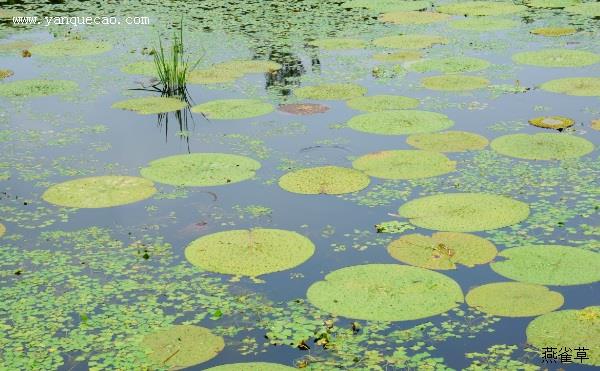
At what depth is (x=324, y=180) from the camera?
5.61m

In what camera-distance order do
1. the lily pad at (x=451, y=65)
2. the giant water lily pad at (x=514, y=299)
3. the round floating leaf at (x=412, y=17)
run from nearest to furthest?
the giant water lily pad at (x=514, y=299) < the lily pad at (x=451, y=65) < the round floating leaf at (x=412, y=17)

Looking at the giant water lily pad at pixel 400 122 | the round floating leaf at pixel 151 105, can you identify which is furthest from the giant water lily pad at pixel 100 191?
the giant water lily pad at pixel 400 122

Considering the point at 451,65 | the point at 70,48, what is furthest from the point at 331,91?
the point at 70,48

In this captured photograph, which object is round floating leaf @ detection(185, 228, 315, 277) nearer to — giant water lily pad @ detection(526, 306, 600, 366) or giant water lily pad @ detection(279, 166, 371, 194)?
giant water lily pad @ detection(279, 166, 371, 194)

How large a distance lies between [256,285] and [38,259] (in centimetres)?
123

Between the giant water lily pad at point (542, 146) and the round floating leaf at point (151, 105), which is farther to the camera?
the round floating leaf at point (151, 105)

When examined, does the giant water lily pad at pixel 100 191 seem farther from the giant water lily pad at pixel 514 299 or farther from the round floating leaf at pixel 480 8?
the round floating leaf at pixel 480 8

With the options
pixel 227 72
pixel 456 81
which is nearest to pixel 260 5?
pixel 227 72

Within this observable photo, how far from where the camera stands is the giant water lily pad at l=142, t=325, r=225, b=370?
146 inches

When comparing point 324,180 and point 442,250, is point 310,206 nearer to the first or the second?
point 324,180


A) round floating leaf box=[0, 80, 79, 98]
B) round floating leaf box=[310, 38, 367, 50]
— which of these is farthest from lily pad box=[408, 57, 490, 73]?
round floating leaf box=[0, 80, 79, 98]

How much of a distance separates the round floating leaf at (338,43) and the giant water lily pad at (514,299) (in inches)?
205

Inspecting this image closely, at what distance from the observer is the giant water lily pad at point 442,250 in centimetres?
448

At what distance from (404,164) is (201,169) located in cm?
133
